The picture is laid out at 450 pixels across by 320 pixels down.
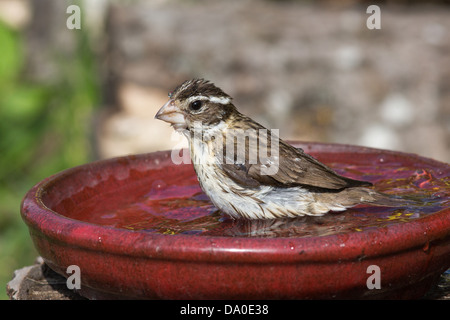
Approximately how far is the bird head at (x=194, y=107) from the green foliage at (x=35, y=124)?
4.39 m

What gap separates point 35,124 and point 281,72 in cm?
364

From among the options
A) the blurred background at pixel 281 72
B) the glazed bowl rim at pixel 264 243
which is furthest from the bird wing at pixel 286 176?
the blurred background at pixel 281 72

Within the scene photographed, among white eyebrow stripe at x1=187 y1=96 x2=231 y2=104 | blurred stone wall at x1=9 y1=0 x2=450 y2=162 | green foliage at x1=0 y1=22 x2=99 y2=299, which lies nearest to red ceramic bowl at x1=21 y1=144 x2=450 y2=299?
white eyebrow stripe at x1=187 y1=96 x2=231 y2=104

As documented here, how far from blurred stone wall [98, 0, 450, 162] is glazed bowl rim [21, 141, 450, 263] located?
168 inches

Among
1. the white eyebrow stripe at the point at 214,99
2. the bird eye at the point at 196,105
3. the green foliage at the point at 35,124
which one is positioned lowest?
the green foliage at the point at 35,124

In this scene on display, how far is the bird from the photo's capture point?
11.3 feet

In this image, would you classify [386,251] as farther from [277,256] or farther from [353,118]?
[353,118]

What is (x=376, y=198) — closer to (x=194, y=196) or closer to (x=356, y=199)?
(x=356, y=199)

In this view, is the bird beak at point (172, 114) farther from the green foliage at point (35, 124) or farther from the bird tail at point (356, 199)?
the green foliage at point (35, 124)

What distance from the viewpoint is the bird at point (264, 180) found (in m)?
3.46

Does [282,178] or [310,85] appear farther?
[310,85]

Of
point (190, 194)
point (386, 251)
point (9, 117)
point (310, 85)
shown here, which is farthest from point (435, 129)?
point (9, 117)

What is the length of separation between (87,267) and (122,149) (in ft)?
15.4

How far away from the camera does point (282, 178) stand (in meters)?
3.46
